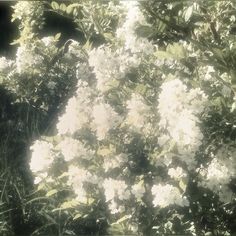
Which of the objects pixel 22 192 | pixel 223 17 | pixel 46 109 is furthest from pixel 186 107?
pixel 46 109

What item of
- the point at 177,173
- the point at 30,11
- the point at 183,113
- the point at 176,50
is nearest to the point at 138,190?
the point at 177,173

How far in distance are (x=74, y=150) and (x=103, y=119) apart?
24cm

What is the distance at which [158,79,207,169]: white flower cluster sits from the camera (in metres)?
1.98

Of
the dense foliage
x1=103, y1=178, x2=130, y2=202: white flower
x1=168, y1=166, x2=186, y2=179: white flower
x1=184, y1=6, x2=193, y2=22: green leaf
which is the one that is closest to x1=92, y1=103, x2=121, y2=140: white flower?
the dense foliage

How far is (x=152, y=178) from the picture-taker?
240 cm

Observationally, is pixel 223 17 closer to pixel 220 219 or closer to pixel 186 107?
pixel 186 107

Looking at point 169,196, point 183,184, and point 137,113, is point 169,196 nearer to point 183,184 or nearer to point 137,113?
point 183,184

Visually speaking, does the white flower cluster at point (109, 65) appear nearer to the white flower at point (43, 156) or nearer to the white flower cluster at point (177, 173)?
the white flower at point (43, 156)

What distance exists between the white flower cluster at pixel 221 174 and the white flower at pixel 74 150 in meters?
0.64

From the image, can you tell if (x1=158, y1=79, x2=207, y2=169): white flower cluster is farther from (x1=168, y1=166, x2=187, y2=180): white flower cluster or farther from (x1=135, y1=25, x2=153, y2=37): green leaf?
(x1=135, y1=25, x2=153, y2=37): green leaf

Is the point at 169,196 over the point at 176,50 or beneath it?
beneath

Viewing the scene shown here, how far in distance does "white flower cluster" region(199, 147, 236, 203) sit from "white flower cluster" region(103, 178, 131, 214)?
404mm

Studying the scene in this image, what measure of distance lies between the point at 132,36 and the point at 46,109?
235 centimetres

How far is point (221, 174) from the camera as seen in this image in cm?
212
